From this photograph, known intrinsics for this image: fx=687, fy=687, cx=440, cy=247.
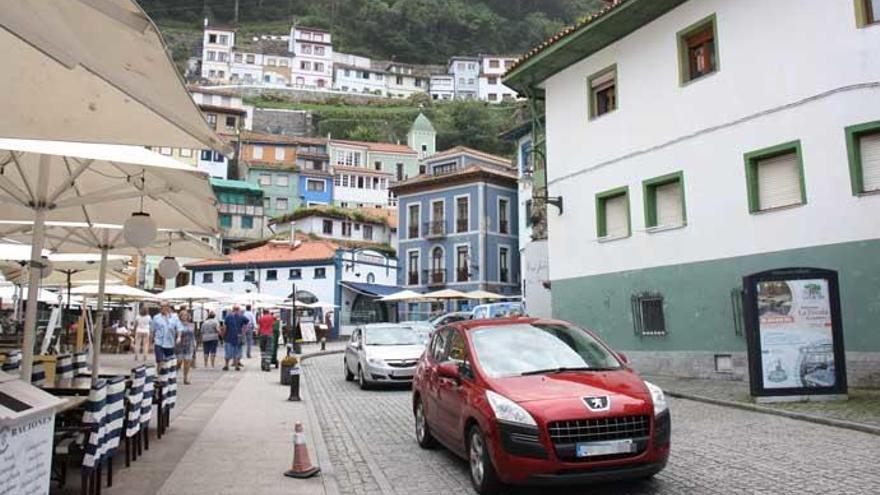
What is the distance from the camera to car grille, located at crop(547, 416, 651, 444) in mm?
5836

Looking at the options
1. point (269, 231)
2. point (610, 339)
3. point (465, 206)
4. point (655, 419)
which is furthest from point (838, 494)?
point (269, 231)

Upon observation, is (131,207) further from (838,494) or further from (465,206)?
(465,206)

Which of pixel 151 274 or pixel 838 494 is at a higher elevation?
pixel 151 274

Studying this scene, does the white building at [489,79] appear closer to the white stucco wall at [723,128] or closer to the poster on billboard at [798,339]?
the white stucco wall at [723,128]

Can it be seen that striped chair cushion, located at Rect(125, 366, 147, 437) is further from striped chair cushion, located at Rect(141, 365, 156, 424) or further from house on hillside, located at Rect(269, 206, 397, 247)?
house on hillside, located at Rect(269, 206, 397, 247)

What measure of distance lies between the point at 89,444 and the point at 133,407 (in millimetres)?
1489

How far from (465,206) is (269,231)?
27201 mm

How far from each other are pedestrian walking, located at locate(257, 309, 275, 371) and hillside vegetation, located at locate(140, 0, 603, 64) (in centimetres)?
11832

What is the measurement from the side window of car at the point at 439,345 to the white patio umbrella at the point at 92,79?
407cm

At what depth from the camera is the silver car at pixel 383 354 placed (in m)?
15.8

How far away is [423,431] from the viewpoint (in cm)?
883

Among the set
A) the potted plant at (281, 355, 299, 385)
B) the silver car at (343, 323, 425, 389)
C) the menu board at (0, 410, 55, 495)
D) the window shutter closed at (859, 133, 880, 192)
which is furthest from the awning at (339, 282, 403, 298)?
the menu board at (0, 410, 55, 495)

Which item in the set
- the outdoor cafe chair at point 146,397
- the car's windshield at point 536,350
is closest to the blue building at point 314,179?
the outdoor cafe chair at point 146,397

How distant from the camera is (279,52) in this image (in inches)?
5020
